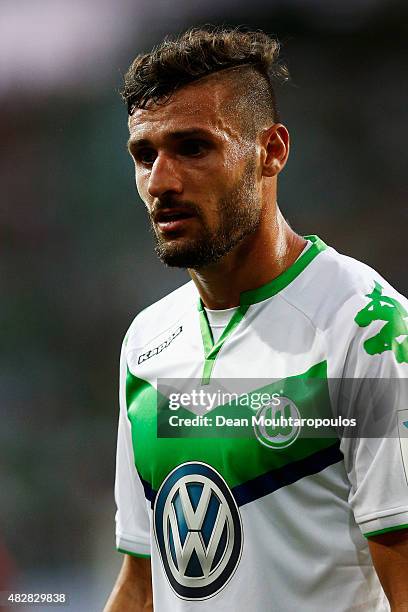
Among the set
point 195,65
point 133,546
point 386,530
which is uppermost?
point 195,65

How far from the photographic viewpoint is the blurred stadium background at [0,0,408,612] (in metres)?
1.85

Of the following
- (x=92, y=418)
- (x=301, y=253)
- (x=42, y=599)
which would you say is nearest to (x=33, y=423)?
(x=92, y=418)

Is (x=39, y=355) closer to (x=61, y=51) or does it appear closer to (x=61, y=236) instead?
(x=61, y=236)

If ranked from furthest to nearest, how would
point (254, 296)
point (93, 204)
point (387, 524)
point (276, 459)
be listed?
point (93, 204) < point (254, 296) < point (276, 459) < point (387, 524)

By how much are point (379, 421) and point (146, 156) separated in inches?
20.1

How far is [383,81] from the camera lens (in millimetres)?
1847

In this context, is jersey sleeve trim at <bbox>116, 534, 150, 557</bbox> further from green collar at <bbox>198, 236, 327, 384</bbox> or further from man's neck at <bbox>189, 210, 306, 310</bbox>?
man's neck at <bbox>189, 210, 306, 310</bbox>

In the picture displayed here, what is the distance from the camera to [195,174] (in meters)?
1.19

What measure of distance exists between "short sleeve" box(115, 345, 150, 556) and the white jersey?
2 centimetres

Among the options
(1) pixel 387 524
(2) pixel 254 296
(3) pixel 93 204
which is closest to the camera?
(1) pixel 387 524

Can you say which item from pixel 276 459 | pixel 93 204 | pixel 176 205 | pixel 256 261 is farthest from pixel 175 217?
pixel 93 204

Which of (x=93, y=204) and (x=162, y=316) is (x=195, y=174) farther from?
(x=93, y=204)

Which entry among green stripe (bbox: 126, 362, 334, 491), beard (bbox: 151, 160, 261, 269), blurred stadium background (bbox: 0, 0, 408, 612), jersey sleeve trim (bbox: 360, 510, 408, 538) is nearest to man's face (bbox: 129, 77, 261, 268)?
beard (bbox: 151, 160, 261, 269)

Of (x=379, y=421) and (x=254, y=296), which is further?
(x=254, y=296)
